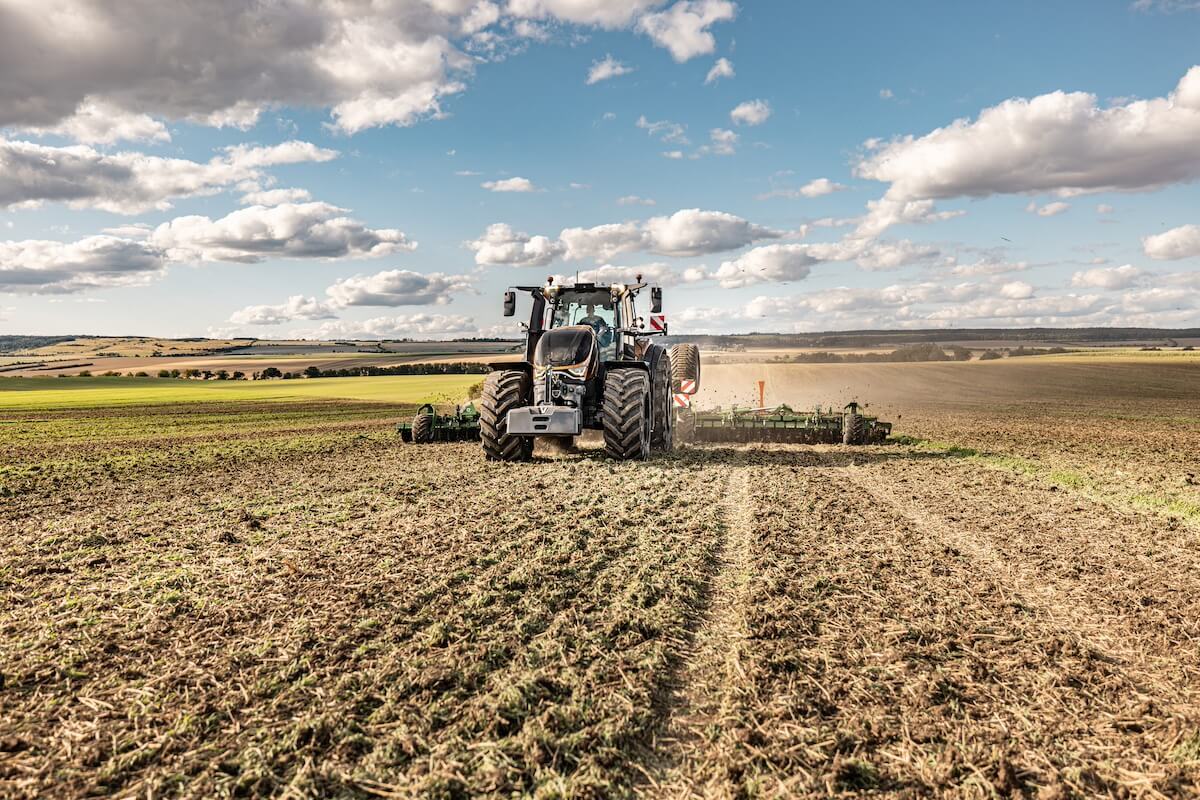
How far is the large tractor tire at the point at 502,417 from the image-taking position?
1293 centimetres

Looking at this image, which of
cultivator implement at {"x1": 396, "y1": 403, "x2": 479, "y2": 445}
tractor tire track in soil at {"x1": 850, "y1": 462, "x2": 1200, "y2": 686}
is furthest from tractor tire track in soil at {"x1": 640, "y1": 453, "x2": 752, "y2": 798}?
cultivator implement at {"x1": 396, "y1": 403, "x2": 479, "y2": 445}

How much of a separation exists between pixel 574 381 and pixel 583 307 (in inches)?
89.7

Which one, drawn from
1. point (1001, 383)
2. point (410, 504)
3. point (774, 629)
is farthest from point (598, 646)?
point (1001, 383)

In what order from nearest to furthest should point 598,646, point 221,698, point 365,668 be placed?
point 221,698, point 365,668, point 598,646

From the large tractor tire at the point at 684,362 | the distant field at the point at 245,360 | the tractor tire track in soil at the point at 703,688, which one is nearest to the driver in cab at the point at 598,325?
the large tractor tire at the point at 684,362

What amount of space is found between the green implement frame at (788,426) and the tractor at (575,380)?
3.80m

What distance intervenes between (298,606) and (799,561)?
173 inches

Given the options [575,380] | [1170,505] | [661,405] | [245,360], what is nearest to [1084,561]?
[1170,505]

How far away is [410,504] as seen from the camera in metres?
9.61

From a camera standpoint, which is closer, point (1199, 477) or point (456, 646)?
point (456, 646)

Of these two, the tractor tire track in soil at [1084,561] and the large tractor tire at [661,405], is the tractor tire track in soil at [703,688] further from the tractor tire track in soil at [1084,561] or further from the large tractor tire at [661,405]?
the large tractor tire at [661,405]

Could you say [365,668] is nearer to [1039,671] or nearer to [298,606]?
[298,606]

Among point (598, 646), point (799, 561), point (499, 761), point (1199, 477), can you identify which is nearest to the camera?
point (499, 761)

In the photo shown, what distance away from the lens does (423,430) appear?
17328 mm
